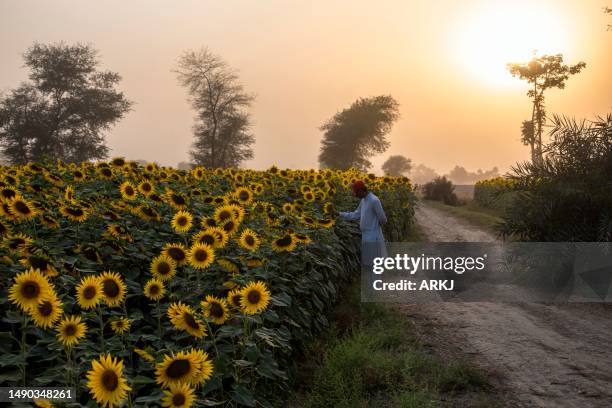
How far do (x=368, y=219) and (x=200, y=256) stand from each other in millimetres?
5897

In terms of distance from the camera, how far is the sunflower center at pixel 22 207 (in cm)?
523

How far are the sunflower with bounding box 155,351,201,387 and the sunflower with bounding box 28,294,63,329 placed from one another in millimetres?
829

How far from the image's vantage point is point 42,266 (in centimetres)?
401

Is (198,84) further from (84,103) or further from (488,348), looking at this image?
(488,348)

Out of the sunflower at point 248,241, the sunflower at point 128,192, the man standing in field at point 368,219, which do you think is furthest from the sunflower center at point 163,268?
the man standing in field at point 368,219

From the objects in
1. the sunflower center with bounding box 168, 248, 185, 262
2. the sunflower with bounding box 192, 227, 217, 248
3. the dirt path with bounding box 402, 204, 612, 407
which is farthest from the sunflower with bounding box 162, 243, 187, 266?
the dirt path with bounding box 402, 204, 612, 407

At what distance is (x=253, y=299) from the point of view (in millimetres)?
4191

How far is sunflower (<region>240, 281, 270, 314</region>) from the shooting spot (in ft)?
13.6

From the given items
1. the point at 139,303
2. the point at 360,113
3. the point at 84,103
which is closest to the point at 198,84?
the point at 84,103

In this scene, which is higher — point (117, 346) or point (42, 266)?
point (42, 266)

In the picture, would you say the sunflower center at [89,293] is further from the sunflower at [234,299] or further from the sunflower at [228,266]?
the sunflower at [228,266]

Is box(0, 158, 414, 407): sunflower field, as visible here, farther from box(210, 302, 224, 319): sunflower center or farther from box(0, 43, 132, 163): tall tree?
box(0, 43, 132, 163): tall tree

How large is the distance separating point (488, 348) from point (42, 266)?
603 cm

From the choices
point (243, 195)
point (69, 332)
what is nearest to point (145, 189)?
point (243, 195)
